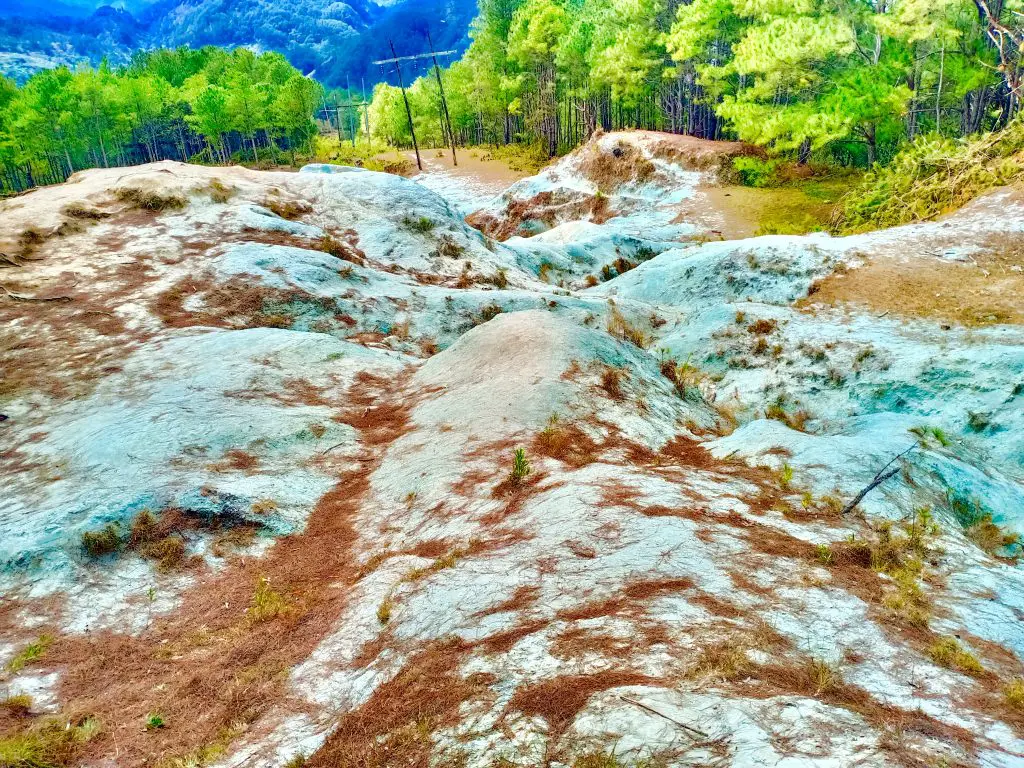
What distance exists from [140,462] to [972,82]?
38243mm

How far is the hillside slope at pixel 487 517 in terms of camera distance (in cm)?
427

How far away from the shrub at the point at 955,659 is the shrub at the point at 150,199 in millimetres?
23615

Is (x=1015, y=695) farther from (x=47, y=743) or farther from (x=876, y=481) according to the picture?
(x=47, y=743)

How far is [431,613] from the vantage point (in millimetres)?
5773

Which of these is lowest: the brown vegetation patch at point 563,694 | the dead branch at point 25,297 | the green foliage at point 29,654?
the green foliage at point 29,654

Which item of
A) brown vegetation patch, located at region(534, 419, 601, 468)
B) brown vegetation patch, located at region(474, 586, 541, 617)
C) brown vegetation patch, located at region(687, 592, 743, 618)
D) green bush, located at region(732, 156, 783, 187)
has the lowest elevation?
brown vegetation patch, located at region(534, 419, 601, 468)

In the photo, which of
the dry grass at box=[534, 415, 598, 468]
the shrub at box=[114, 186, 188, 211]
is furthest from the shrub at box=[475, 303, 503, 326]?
the shrub at box=[114, 186, 188, 211]

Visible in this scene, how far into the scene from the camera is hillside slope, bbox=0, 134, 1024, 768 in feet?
14.0

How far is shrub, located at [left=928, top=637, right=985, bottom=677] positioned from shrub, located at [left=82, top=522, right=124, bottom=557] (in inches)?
362

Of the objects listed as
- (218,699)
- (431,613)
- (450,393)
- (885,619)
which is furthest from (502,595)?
(450,393)

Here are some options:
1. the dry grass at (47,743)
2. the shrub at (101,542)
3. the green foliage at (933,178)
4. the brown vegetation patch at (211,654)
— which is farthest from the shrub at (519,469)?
the green foliage at (933,178)

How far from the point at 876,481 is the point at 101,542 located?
10.3 metres

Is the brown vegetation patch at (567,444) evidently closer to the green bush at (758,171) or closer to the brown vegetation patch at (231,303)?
the brown vegetation patch at (231,303)

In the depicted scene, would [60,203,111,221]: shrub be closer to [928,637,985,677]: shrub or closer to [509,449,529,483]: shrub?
[509,449,529,483]: shrub
